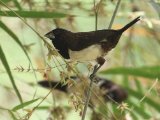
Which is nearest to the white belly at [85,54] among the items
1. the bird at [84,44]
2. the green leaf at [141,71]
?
the bird at [84,44]

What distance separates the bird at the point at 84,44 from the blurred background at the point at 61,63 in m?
0.03

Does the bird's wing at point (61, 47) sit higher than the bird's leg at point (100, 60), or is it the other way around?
the bird's wing at point (61, 47)

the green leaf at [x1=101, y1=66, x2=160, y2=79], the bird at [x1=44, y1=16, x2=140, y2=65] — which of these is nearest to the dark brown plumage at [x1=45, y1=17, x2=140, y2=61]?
the bird at [x1=44, y1=16, x2=140, y2=65]

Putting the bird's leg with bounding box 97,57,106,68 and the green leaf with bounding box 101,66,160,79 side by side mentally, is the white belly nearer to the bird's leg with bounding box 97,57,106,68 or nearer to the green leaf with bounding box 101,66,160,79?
the bird's leg with bounding box 97,57,106,68

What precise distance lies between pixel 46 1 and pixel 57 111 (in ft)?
0.94

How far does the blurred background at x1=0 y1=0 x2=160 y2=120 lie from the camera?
2.85 feet

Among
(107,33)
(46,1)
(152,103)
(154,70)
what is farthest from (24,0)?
(152,103)

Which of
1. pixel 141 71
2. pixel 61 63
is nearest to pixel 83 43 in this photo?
pixel 61 63

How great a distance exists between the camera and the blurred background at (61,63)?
2.85 ft

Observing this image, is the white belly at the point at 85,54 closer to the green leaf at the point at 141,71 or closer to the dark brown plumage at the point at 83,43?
the dark brown plumage at the point at 83,43

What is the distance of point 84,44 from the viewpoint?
0.92 metres

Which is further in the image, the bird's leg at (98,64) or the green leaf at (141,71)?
the green leaf at (141,71)

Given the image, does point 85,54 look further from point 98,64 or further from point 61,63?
point 61,63

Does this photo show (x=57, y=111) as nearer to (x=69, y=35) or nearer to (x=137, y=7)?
(x=69, y=35)
